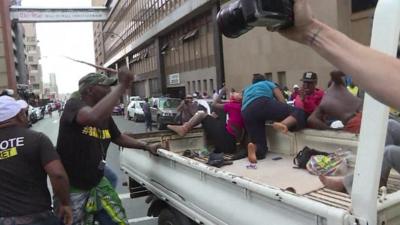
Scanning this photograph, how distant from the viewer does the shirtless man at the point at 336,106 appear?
5.37 metres

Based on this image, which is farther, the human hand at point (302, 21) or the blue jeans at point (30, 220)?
the blue jeans at point (30, 220)

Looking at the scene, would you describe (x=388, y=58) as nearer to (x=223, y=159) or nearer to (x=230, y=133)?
(x=223, y=159)

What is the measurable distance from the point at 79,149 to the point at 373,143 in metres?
2.44

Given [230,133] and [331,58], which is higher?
[331,58]

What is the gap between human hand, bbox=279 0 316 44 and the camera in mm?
1599

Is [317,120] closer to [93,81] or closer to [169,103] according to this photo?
[93,81]

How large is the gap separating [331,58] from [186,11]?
36984 mm

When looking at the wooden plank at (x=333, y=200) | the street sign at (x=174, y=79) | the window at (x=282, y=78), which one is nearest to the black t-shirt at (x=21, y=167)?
the wooden plank at (x=333, y=200)

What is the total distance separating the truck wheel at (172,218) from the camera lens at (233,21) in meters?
2.81

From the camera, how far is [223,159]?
18.1 ft

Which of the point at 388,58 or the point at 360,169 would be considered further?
the point at 360,169

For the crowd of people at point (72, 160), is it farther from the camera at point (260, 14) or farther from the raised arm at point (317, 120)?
the camera at point (260, 14)

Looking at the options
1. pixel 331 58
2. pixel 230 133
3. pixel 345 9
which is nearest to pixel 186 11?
pixel 345 9

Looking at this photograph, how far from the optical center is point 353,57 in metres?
1.53
